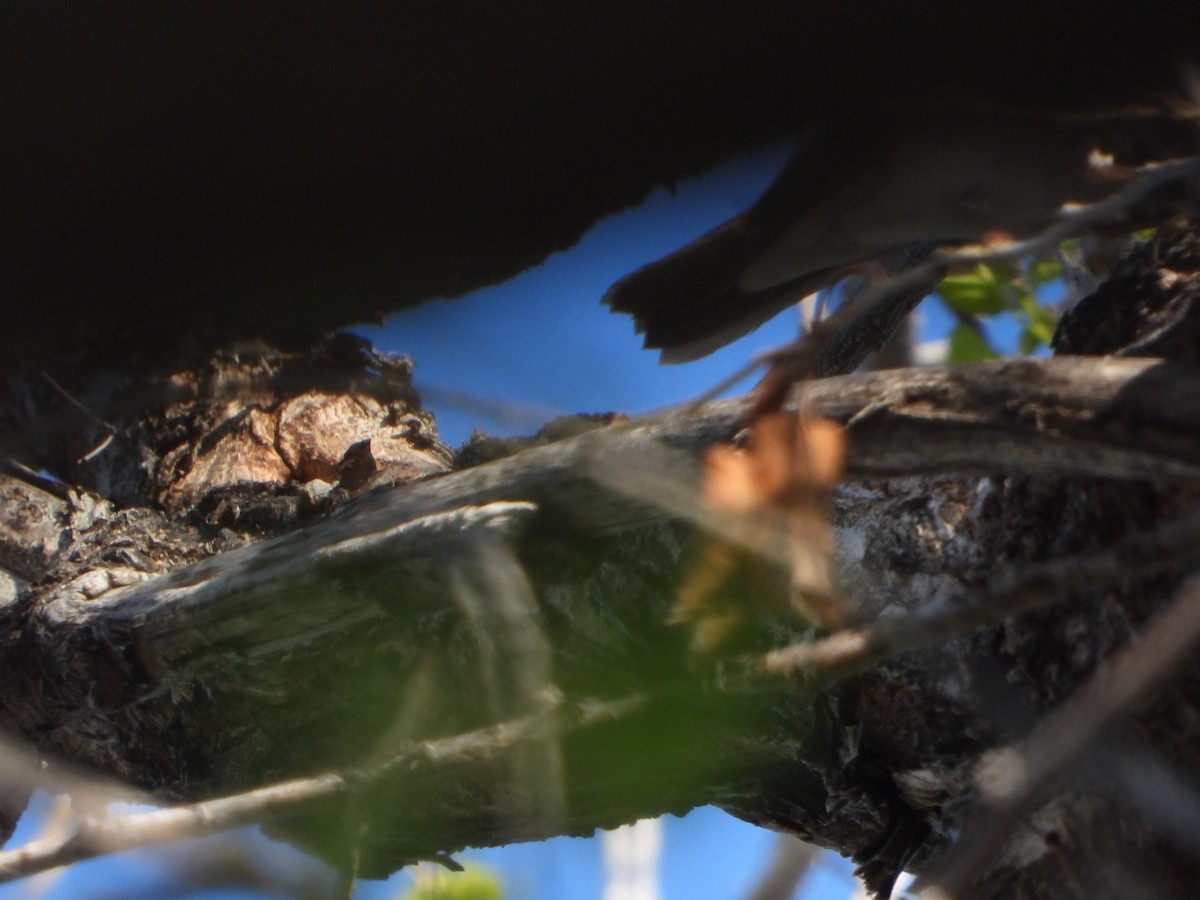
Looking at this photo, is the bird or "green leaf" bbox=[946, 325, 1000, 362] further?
"green leaf" bbox=[946, 325, 1000, 362]

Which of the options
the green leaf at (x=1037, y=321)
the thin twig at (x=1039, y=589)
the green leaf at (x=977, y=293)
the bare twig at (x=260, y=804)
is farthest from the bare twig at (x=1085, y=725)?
the green leaf at (x=1037, y=321)

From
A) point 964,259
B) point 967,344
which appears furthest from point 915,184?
point 967,344

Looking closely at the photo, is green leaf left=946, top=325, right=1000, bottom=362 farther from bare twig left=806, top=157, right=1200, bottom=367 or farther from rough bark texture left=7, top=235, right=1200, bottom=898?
bare twig left=806, top=157, right=1200, bottom=367

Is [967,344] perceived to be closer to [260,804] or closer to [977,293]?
[977,293]

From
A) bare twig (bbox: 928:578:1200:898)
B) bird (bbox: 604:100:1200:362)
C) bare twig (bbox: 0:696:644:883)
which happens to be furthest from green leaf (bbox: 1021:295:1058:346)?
bare twig (bbox: 928:578:1200:898)

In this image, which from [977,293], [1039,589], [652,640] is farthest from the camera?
[977,293]

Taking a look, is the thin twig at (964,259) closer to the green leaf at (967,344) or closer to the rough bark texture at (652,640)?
the rough bark texture at (652,640)

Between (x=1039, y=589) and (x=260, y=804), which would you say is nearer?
(x=1039, y=589)

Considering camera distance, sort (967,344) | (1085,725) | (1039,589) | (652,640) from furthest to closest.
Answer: (967,344) → (652,640) → (1039,589) → (1085,725)
